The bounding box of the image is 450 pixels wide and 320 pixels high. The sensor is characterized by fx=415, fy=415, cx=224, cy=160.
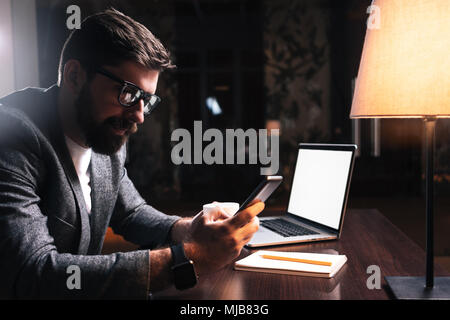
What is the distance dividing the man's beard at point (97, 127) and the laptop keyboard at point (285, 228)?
2.07 ft

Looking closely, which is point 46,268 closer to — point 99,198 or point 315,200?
point 99,198

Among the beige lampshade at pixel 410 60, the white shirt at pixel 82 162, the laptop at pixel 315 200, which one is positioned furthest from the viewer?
the laptop at pixel 315 200

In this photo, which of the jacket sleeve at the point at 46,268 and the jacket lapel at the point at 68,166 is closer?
the jacket sleeve at the point at 46,268

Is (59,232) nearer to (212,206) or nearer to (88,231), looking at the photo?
(88,231)

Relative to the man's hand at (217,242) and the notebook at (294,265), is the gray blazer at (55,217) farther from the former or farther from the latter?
the notebook at (294,265)

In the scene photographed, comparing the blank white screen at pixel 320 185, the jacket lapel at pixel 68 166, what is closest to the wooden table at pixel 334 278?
the blank white screen at pixel 320 185

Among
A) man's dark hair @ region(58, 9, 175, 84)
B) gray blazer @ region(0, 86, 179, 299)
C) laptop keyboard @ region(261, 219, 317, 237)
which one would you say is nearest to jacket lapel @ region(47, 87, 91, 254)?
gray blazer @ region(0, 86, 179, 299)

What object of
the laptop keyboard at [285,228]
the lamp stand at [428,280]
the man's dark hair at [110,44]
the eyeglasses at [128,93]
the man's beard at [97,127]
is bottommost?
the laptop keyboard at [285,228]

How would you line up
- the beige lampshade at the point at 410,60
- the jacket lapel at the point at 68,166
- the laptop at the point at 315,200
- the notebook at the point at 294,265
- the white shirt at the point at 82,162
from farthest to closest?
the laptop at the point at 315,200 → the white shirt at the point at 82,162 → the jacket lapel at the point at 68,166 → the notebook at the point at 294,265 → the beige lampshade at the point at 410,60

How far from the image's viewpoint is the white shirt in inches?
51.5

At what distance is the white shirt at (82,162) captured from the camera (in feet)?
4.29

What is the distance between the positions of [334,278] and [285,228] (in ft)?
1.65

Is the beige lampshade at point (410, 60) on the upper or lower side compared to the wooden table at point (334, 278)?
upper

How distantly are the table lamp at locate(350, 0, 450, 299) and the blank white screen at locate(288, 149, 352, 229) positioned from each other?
469 millimetres
